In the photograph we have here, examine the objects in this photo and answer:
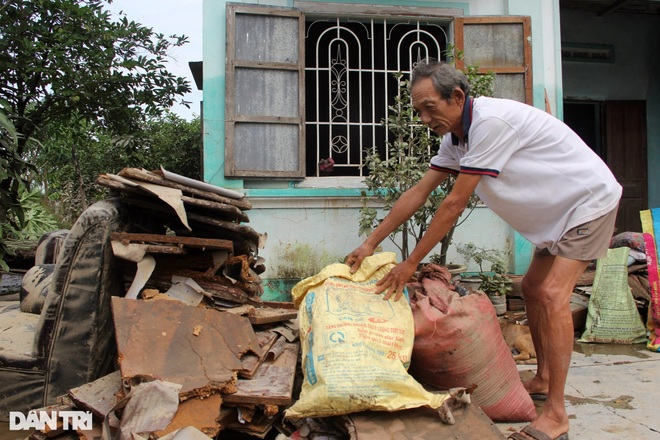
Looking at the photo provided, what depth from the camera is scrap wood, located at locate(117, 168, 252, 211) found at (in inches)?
90.3

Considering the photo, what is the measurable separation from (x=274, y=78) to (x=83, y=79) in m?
1.77

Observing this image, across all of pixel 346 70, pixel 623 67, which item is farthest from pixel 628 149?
pixel 346 70

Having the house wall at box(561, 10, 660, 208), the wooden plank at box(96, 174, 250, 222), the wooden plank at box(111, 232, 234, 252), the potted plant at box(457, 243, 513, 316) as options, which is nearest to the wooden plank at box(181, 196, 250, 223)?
the wooden plank at box(96, 174, 250, 222)

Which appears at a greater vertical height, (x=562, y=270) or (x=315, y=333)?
(x=562, y=270)

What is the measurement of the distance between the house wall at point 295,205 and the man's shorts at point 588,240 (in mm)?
2521

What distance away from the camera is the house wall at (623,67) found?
23.1 feet

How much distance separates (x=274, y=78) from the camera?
15.5 feet

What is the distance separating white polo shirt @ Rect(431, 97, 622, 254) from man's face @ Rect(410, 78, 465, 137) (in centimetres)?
5

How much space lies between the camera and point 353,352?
1.96 m

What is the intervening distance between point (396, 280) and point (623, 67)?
6.70 metres

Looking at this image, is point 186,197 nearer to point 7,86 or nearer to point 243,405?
point 243,405

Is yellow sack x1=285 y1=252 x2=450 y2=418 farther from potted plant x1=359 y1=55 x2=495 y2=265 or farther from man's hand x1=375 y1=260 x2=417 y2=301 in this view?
potted plant x1=359 y1=55 x2=495 y2=265

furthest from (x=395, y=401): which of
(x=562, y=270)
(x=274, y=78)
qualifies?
(x=274, y=78)
